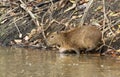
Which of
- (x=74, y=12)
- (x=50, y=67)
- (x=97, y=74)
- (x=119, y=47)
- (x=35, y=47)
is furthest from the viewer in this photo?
(x=74, y=12)

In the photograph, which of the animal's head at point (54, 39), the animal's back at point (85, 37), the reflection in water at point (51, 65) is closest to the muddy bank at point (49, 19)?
the animal's head at point (54, 39)

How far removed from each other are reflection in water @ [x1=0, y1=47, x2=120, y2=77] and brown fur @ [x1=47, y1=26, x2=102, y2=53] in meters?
0.39

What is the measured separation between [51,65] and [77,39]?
199cm

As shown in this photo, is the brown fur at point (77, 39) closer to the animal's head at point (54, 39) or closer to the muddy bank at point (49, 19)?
the animal's head at point (54, 39)

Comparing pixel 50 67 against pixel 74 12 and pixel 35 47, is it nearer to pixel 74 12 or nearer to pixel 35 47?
pixel 35 47

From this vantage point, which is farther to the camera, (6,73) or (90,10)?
(90,10)

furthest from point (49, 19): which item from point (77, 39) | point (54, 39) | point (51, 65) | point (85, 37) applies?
point (51, 65)

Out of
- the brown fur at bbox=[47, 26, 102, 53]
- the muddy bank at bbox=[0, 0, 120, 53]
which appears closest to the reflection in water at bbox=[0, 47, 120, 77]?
the brown fur at bbox=[47, 26, 102, 53]

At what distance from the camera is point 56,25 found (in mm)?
12719

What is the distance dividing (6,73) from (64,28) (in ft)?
13.0

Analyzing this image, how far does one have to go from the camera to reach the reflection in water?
891 centimetres

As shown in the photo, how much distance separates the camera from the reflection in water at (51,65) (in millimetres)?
8906

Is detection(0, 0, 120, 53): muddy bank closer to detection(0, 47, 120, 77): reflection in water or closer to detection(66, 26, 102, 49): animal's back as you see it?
detection(66, 26, 102, 49): animal's back

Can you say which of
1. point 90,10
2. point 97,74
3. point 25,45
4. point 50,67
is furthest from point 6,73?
point 90,10
